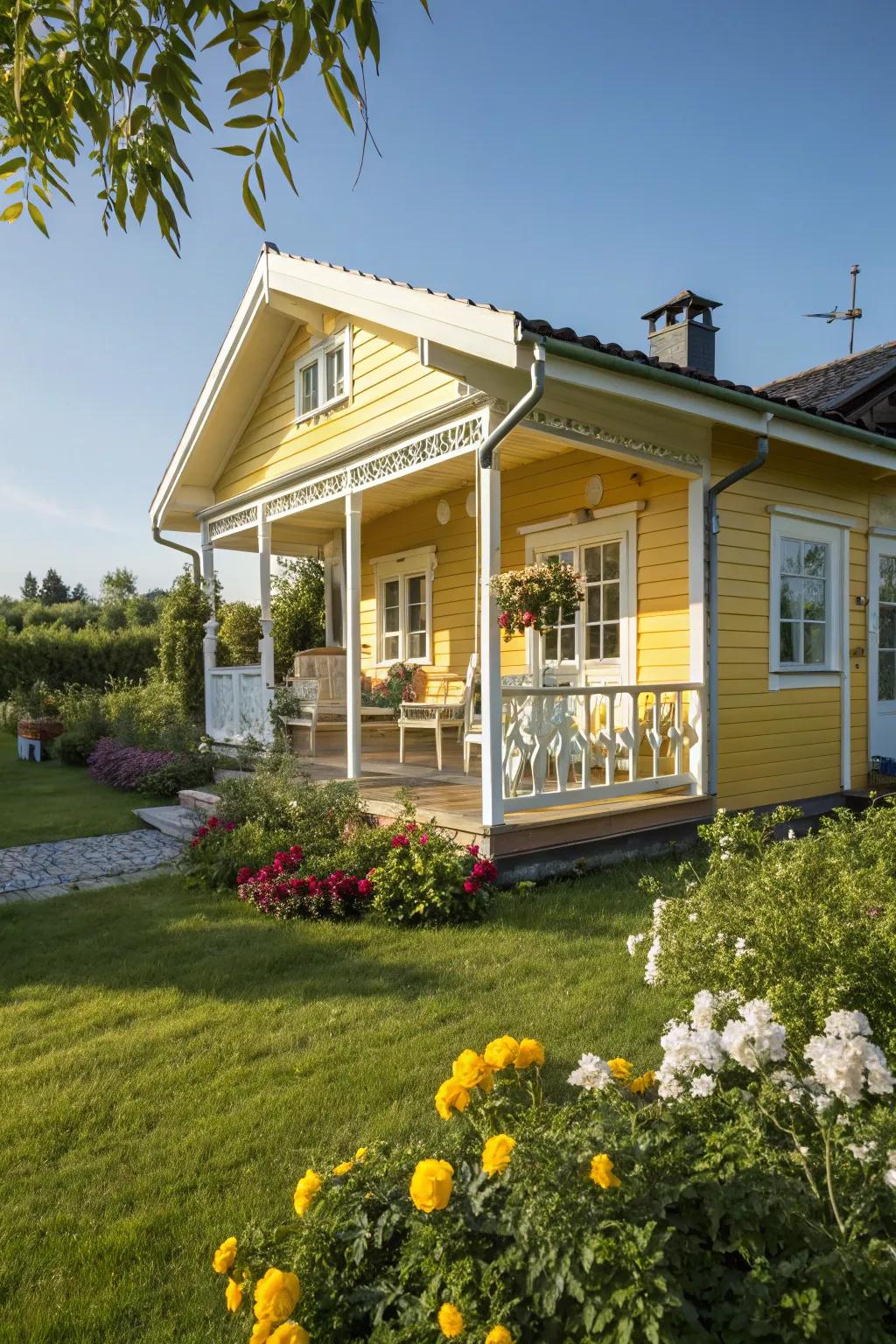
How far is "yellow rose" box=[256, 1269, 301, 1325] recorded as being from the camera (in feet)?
4.79

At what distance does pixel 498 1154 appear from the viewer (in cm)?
162

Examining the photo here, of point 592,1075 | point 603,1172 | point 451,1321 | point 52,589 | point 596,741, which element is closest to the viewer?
point 451,1321

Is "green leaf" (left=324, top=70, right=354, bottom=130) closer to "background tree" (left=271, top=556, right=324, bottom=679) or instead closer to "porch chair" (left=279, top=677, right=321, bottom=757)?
"porch chair" (left=279, top=677, right=321, bottom=757)

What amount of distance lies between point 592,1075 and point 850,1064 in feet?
2.00

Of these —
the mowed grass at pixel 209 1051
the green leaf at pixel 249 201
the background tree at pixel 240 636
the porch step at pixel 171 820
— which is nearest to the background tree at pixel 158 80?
the green leaf at pixel 249 201

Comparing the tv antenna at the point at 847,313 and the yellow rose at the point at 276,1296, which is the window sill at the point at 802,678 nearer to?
the yellow rose at the point at 276,1296

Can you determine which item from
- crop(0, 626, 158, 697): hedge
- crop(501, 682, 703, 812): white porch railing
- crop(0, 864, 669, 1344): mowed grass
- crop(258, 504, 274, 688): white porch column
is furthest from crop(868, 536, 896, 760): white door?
crop(0, 626, 158, 697): hedge

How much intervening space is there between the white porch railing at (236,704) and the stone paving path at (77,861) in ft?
5.70

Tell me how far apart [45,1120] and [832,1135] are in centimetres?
249

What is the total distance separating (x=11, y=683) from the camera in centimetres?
1916

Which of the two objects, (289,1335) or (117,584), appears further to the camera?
(117,584)

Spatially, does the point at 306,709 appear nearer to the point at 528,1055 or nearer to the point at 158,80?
the point at 528,1055

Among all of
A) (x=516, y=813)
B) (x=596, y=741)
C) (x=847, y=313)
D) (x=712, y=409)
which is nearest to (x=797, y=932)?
(x=516, y=813)

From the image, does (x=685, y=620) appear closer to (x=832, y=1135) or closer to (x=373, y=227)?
(x=373, y=227)
